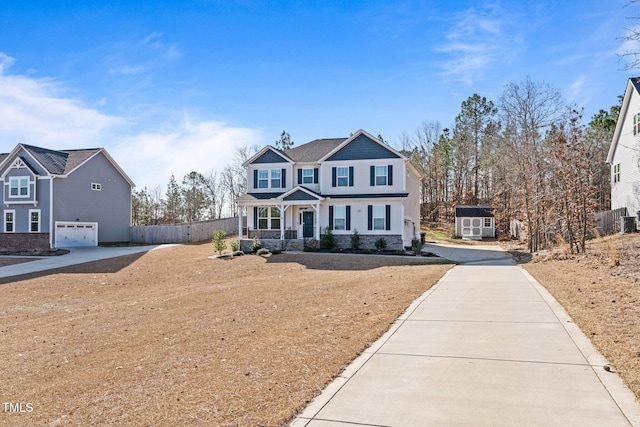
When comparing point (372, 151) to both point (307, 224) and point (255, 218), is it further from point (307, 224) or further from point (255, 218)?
point (255, 218)

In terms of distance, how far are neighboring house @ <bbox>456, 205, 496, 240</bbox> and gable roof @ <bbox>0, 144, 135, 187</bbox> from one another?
32.1 meters

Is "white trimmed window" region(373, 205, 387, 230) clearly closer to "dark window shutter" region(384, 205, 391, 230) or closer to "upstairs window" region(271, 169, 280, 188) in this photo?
"dark window shutter" region(384, 205, 391, 230)

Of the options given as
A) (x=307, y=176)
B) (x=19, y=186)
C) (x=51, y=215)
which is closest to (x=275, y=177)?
(x=307, y=176)

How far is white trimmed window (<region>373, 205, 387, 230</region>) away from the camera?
2817 cm

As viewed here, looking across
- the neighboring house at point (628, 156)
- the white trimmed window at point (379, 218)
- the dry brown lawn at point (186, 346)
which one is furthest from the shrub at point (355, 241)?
the neighboring house at point (628, 156)

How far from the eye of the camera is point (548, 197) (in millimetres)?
22109

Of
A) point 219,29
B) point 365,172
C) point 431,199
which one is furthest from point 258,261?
point 431,199

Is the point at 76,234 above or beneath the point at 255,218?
beneath

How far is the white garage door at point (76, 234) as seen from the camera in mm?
34000

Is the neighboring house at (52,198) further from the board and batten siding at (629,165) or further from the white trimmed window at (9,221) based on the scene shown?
the board and batten siding at (629,165)

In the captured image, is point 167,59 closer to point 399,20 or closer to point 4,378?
point 399,20

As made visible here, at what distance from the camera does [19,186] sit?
33969mm

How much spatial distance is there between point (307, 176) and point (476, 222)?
21702 millimetres

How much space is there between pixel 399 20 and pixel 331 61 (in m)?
3.84
